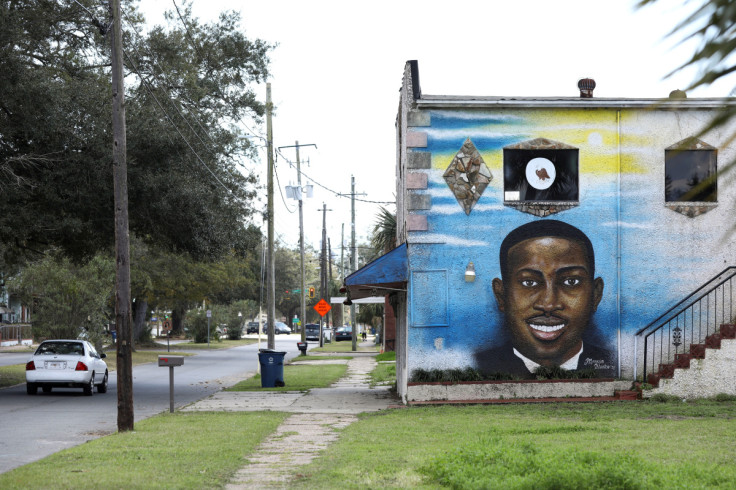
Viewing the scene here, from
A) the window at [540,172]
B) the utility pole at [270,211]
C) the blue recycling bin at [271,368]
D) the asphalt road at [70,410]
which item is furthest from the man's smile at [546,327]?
the utility pole at [270,211]

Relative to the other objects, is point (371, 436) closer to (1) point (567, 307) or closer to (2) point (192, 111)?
(1) point (567, 307)

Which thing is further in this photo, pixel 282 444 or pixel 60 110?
pixel 60 110

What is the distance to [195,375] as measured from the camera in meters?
33.8

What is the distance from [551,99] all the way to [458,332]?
535 cm

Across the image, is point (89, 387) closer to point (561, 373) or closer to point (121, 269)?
point (121, 269)

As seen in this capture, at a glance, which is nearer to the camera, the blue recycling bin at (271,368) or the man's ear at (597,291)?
the man's ear at (597,291)

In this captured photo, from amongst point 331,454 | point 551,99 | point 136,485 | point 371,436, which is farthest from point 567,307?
point 136,485

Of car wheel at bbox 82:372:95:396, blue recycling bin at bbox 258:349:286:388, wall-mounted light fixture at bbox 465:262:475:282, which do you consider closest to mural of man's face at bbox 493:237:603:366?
wall-mounted light fixture at bbox 465:262:475:282

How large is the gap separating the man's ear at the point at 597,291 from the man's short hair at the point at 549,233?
0.29m

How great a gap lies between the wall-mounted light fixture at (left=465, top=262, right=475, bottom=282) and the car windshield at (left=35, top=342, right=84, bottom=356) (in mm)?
11252

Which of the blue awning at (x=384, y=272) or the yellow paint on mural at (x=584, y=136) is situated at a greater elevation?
the yellow paint on mural at (x=584, y=136)
